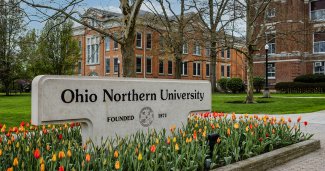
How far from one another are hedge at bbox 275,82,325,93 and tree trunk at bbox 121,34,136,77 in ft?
94.3

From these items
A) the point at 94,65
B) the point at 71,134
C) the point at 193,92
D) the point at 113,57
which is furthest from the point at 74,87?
the point at 94,65

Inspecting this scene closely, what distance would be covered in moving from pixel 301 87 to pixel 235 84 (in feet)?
21.5

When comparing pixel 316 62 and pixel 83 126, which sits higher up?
pixel 316 62

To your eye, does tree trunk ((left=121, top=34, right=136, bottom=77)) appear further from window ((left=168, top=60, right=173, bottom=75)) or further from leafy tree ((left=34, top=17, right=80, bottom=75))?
window ((left=168, top=60, right=173, bottom=75))

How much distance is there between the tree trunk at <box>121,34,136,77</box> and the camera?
11.2 meters

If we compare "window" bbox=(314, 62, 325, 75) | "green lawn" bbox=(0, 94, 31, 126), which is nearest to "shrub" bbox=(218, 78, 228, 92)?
"window" bbox=(314, 62, 325, 75)

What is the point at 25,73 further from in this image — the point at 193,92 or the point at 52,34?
the point at 193,92

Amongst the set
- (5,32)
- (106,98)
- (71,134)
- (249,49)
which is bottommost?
(71,134)

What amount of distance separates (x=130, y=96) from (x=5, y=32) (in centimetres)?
4097

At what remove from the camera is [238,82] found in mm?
39281

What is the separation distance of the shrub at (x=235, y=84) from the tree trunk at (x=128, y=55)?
29107 mm

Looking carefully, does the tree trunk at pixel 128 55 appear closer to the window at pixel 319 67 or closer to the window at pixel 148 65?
the window at pixel 319 67

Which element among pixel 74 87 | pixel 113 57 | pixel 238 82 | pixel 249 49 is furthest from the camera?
pixel 113 57

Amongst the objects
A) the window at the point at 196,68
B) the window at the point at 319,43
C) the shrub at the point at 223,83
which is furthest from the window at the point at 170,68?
A: the window at the point at 319,43
